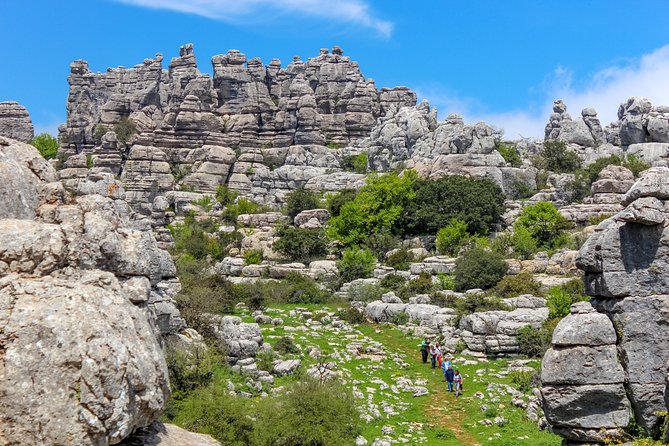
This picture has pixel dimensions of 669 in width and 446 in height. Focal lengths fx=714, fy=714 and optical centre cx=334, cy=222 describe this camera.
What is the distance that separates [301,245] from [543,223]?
16.4 m

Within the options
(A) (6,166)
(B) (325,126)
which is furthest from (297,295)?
(B) (325,126)

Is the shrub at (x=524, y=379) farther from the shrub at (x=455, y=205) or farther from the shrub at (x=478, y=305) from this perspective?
the shrub at (x=455, y=205)

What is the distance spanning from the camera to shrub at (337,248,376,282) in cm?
4216

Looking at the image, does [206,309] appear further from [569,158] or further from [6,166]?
[569,158]

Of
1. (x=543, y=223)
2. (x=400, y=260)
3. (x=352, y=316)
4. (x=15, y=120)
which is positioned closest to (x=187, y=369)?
(x=352, y=316)

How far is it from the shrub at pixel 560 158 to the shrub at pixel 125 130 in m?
46.9

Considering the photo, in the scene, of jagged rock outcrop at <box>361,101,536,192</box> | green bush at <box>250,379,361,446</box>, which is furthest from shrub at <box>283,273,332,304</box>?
jagged rock outcrop at <box>361,101,536,192</box>

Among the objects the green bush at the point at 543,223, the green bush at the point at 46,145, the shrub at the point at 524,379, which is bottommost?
the shrub at the point at 524,379

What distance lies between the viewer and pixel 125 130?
84.4m

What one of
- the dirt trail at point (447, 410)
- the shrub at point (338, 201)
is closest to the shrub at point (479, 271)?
the dirt trail at point (447, 410)

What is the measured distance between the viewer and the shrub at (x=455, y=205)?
168 ft

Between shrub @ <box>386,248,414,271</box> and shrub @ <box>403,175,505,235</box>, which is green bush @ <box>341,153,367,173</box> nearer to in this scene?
shrub @ <box>403,175,505,235</box>

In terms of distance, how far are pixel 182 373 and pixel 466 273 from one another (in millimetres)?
22408

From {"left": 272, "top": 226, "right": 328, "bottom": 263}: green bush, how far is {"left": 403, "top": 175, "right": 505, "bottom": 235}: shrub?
751cm
